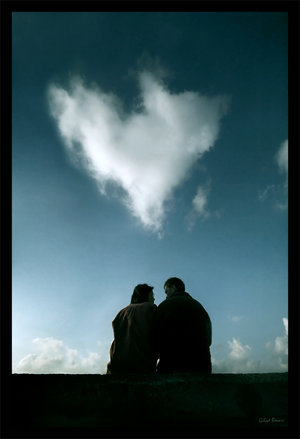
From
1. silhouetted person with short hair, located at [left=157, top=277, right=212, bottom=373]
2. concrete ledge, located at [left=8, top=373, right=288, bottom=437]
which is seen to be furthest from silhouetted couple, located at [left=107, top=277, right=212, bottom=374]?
concrete ledge, located at [left=8, top=373, right=288, bottom=437]

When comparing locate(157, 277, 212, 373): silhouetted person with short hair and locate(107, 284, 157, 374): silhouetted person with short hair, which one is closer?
locate(157, 277, 212, 373): silhouetted person with short hair

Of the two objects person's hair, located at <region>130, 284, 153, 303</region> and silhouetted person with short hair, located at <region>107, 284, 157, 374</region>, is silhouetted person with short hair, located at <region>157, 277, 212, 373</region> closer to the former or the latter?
silhouetted person with short hair, located at <region>107, 284, 157, 374</region>

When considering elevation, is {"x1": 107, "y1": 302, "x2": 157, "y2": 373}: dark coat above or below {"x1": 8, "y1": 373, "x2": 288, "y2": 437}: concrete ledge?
above

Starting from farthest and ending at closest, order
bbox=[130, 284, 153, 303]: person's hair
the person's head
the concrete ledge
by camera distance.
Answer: bbox=[130, 284, 153, 303]: person's hair < the person's head < the concrete ledge

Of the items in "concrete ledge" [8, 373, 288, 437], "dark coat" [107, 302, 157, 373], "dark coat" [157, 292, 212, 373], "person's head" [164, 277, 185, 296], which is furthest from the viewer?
"person's head" [164, 277, 185, 296]

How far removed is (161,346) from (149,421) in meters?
1.20

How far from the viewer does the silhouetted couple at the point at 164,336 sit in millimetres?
3521

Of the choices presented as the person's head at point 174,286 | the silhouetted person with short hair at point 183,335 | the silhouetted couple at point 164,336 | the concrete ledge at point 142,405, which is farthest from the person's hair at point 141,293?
the concrete ledge at point 142,405

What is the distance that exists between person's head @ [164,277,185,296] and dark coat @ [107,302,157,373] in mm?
337

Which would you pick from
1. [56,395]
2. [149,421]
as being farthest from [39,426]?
[149,421]

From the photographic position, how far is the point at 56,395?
101 inches

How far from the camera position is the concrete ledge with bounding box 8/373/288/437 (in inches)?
101

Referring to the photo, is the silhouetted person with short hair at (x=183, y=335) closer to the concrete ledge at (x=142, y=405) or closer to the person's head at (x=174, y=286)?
the person's head at (x=174, y=286)

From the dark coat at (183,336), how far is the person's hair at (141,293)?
607 millimetres
